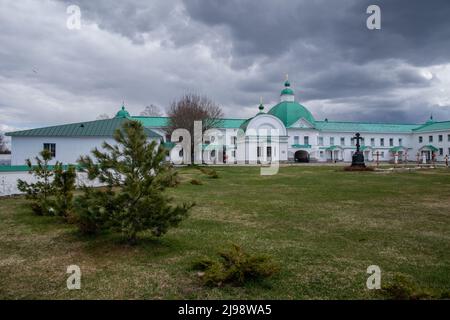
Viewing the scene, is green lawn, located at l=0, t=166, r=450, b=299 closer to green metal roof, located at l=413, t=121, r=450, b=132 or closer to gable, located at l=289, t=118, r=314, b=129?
gable, located at l=289, t=118, r=314, b=129

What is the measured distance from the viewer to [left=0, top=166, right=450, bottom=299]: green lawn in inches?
174

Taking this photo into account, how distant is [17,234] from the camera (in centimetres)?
754

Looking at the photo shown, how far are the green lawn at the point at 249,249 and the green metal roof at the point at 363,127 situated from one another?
193ft

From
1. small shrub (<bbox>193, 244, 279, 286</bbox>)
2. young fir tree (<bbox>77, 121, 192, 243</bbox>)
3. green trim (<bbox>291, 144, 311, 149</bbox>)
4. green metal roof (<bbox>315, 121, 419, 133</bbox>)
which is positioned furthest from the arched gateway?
small shrub (<bbox>193, 244, 279, 286</bbox>)

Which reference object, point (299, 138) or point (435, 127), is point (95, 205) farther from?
point (435, 127)

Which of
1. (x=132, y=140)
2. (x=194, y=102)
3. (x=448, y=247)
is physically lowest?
(x=448, y=247)

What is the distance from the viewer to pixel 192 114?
132ft

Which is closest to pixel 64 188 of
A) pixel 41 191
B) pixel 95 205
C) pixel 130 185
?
pixel 41 191

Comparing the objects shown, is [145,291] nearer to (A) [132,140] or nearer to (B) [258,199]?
(A) [132,140]

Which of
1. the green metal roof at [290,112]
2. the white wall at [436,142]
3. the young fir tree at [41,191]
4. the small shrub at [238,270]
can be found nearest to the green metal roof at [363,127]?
the white wall at [436,142]
